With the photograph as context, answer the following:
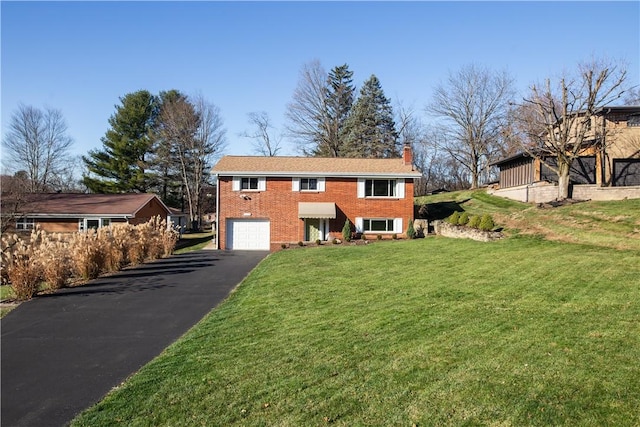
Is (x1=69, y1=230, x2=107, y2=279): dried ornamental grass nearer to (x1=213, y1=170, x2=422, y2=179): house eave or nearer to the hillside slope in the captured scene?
(x1=213, y1=170, x2=422, y2=179): house eave

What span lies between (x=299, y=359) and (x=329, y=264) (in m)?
10.1

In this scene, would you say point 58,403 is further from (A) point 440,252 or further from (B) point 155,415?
(A) point 440,252

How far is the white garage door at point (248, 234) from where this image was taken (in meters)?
28.0

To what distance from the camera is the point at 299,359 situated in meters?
6.43

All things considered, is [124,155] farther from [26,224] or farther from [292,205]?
[292,205]

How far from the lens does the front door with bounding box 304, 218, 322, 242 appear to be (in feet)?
92.0

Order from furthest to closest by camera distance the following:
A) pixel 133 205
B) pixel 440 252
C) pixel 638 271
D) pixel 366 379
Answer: pixel 133 205, pixel 440 252, pixel 638 271, pixel 366 379

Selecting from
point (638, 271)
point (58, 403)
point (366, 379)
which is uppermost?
point (638, 271)

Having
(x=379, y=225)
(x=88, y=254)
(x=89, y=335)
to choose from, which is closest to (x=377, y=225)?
(x=379, y=225)

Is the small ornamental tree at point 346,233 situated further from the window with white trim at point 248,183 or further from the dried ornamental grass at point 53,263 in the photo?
the dried ornamental grass at point 53,263

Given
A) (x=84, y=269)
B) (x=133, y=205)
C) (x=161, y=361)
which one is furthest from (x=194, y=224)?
(x=161, y=361)

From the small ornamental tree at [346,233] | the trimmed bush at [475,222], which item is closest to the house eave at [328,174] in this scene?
the small ornamental tree at [346,233]

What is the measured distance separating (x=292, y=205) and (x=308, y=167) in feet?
9.33

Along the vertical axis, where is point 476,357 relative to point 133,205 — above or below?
below
